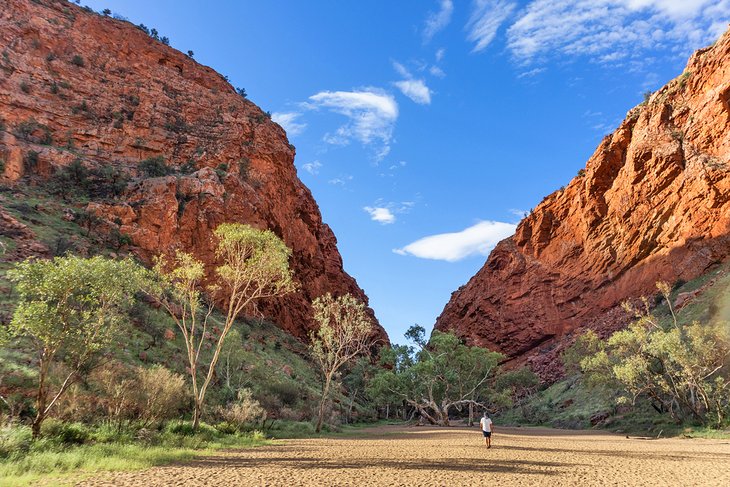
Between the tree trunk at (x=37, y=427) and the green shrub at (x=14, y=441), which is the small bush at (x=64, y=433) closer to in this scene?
the tree trunk at (x=37, y=427)

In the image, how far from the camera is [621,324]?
5953 cm

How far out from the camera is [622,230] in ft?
223

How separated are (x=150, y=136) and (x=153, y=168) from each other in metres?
8.30

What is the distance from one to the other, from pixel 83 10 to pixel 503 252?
97.8 m

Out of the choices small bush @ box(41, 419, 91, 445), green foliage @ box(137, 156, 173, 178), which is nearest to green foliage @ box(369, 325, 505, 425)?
small bush @ box(41, 419, 91, 445)

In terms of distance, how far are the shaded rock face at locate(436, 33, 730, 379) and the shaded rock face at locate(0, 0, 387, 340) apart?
109 feet

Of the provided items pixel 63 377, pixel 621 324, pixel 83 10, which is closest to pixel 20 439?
pixel 63 377

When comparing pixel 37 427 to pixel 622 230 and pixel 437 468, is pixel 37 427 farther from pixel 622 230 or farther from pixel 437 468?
pixel 622 230

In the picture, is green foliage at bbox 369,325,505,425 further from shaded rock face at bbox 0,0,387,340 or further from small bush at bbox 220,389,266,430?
shaded rock face at bbox 0,0,387,340

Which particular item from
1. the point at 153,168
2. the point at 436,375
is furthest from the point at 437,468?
the point at 153,168

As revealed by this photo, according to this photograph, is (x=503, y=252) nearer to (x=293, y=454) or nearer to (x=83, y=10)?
(x=293, y=454)

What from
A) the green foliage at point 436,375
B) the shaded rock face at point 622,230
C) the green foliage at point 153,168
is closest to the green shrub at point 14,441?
the green foliage at point 436,375

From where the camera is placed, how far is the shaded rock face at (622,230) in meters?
56.1

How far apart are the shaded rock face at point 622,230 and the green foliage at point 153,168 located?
44834 millimetres
